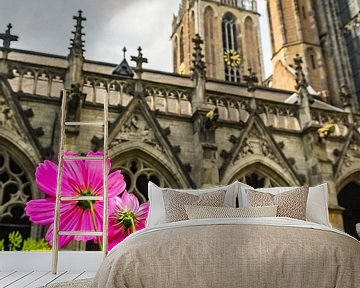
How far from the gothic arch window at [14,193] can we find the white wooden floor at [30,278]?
153 inches

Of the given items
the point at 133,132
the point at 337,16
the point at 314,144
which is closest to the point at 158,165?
the point at 133,132

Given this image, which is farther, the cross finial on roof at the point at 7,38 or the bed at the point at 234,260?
the cross finial on roof at the point at 7,38

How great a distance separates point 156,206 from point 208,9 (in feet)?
97.5

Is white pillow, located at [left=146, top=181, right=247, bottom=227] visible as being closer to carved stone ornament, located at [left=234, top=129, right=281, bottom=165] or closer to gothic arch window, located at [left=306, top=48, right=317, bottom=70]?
carved stone ornament, located at [left=234, top=129, right=281, bottom=165]

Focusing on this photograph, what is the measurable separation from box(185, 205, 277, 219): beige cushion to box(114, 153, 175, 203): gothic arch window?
6.27m

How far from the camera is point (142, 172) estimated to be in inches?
356

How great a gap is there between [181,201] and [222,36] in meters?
28.8

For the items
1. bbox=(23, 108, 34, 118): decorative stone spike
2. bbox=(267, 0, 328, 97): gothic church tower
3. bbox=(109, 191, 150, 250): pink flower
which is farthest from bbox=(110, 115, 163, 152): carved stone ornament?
bbox=(267, 0, 328, 97): gothic church tower

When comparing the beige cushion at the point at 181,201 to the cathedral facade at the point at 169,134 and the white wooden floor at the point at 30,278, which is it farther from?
the cathedral facade at the point at 169,134

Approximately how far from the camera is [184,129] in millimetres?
9922

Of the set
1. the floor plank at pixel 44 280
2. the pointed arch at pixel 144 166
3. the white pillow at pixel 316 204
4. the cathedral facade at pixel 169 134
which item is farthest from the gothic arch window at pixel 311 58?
the floor plank at pixel 44 280

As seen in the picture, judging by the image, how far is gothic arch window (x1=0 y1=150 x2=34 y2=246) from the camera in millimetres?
7941

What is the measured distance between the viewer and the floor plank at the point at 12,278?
3.43 m

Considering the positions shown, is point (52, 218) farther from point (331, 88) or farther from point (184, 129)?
point (331, 88)
